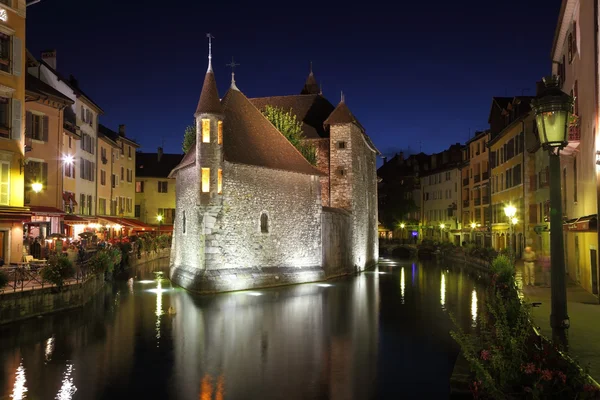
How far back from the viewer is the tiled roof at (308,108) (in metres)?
→ 38.9

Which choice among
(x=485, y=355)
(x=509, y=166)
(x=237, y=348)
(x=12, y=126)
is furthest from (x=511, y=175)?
(x=485, y=355)

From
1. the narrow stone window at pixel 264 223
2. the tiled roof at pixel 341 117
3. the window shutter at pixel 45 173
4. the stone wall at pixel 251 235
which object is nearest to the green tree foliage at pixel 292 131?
the tiled roof at pixel 341 117

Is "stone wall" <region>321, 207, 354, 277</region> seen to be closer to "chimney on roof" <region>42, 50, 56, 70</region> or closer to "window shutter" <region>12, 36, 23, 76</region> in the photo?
"window shutter" <region>12, 36, 23, 76</region>

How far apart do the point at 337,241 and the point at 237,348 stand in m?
20.8

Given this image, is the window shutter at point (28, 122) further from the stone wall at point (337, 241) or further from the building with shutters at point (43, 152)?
the stone wall at point (337, 241)

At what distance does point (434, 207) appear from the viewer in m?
74.1

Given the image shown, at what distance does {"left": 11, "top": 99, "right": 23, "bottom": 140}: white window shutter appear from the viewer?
2212cm

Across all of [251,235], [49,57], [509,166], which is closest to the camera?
[251,235]

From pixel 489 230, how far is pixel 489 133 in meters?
9.46

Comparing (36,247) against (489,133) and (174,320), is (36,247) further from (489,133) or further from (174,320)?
(489,133)

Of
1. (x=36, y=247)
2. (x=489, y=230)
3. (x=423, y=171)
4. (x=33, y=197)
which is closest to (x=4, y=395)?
(x=36, y=247)

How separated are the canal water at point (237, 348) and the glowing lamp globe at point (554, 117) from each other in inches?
212

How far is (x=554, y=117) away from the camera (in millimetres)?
7453

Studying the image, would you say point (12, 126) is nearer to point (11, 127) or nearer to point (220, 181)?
point (11, 127)
